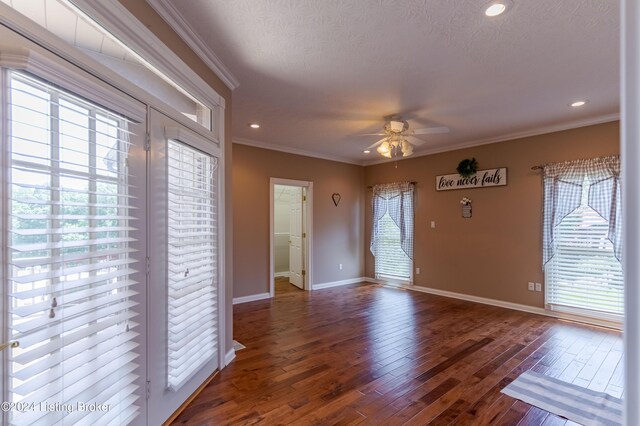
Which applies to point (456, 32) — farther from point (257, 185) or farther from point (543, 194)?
point (257, 185)

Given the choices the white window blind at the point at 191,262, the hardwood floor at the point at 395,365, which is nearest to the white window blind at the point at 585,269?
the hardwood floor at the point at 395,365

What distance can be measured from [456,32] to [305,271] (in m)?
4.84

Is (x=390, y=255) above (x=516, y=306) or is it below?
above

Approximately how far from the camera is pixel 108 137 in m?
1.73

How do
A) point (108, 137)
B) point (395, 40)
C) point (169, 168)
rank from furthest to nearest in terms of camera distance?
point (395, 40)
point (169, 168)
point (108, 137)

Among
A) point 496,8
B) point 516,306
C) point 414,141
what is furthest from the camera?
point 516,306

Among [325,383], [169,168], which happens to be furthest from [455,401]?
[169,168]

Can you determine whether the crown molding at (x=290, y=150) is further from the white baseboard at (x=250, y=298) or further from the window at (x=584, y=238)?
the window at (x=584, y=238)

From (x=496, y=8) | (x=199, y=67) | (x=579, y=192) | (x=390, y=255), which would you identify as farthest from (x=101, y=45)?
(x=390, y=255)

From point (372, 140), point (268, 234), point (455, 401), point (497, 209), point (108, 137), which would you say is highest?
point (372, 140)

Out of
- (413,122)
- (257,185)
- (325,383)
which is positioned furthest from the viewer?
(257,185)

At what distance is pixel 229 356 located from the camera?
122 inches

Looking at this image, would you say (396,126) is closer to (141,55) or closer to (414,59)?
(414,59)

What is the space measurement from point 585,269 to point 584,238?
0.41 metres
